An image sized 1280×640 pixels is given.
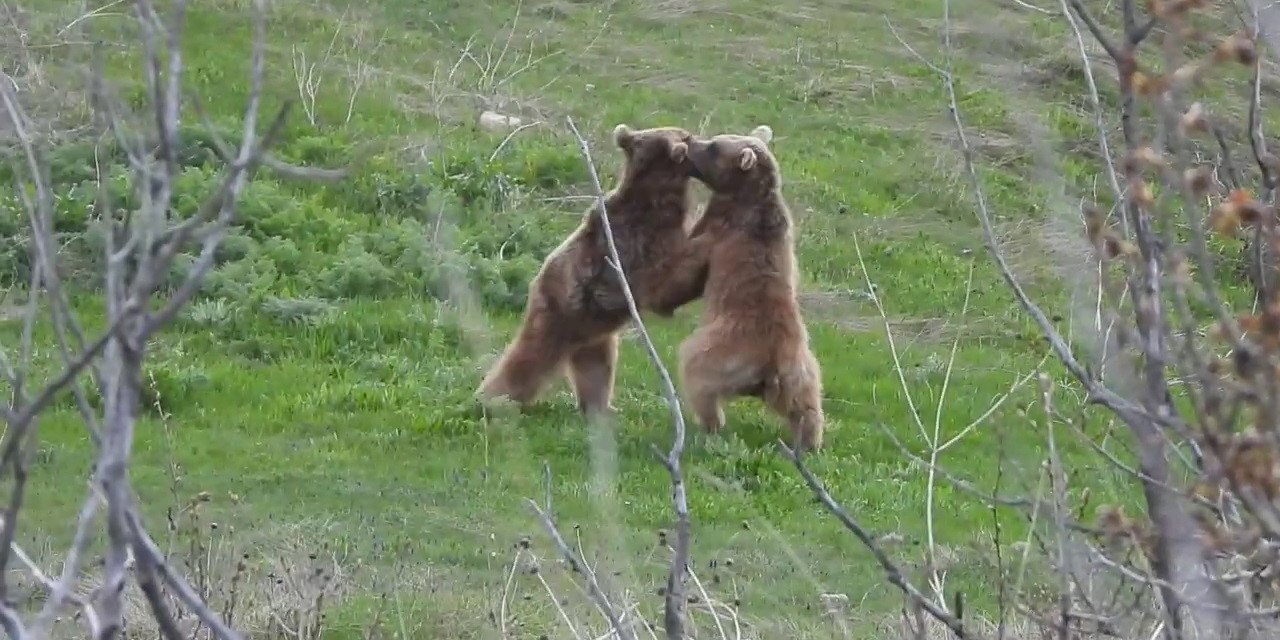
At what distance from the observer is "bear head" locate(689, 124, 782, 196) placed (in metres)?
8.81

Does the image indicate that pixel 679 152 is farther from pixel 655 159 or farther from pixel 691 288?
pixel 691 288

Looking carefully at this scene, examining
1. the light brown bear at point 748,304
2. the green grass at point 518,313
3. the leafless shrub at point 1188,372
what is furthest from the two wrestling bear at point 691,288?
the leafless shrub at point 1188,372

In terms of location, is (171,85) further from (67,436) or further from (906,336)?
(906,336)

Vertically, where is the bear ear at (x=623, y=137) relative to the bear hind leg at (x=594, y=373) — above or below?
above

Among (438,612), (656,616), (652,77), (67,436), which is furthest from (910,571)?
(652,77)

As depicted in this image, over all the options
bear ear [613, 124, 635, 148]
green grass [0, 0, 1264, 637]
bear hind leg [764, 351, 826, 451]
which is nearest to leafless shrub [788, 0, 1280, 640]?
green grass [0, 0, 1264, 637]

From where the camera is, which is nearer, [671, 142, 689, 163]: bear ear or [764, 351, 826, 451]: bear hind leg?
[764, 351, 826, 451]: bear hind leg

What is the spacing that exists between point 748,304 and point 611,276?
820 mm

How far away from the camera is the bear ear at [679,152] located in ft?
29.6

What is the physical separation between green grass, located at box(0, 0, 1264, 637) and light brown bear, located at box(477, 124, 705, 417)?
1.04 ft

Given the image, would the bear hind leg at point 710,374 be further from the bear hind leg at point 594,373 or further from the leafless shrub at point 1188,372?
the leafless shrub at point 1188,372

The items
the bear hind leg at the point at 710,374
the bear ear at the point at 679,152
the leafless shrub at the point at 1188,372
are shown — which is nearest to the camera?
the leafless shrub at the point at 1188,372

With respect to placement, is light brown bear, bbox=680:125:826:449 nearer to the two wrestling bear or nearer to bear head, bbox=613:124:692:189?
the two wrestling bear

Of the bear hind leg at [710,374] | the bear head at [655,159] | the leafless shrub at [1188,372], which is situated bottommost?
the bear hind leg at [710,374]
